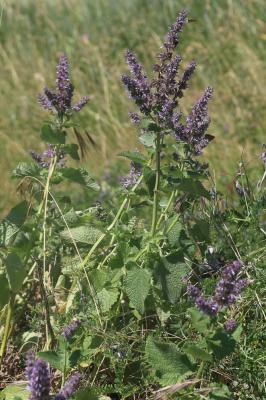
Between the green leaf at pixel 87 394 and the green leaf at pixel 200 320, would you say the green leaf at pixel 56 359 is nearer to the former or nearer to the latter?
the green leaf at pixel 87 394

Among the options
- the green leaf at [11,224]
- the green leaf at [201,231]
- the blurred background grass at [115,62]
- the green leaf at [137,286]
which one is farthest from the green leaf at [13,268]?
the blurred background grass at [115,62]

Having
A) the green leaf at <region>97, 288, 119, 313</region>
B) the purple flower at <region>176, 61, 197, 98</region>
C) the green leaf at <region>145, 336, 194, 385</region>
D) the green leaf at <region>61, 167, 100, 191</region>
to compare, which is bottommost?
the green leaf at <region>145, 336, 194, 385</region>

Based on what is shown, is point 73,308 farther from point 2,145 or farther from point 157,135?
point 2,145

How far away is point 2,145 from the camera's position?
21.2 ft

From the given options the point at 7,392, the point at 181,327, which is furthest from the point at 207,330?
the point at 7,392

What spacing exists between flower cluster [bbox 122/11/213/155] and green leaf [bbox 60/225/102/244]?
0.42m

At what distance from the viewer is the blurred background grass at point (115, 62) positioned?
231 inches

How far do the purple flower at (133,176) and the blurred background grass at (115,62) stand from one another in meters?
2.33

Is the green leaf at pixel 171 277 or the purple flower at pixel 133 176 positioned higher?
the purple flower at pixel 133 176

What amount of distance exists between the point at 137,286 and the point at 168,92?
0.54m

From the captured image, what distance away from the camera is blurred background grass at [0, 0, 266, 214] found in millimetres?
5863

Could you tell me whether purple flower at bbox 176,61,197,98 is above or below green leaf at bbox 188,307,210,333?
above

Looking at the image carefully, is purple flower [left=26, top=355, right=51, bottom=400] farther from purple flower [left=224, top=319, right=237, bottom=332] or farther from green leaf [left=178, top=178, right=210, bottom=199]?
green leaf [left=178, top=178, right=210, bottom=199]

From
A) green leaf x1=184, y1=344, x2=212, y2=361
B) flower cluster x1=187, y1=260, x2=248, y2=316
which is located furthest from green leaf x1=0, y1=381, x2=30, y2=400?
flower cluster x1=187, y1=260, x2=248, y2=316
